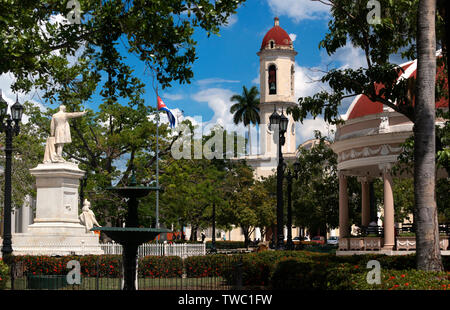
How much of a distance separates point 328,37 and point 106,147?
28763 millimetres

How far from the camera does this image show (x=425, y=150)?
12.9 meters

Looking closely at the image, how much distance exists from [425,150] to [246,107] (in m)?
88.7

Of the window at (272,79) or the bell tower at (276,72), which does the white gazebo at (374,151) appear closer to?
the bell tower at (276,72)

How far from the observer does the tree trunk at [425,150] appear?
12727 millimetres

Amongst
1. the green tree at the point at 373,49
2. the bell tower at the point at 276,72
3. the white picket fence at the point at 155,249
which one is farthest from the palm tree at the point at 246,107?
the green tree at the point at 373,49

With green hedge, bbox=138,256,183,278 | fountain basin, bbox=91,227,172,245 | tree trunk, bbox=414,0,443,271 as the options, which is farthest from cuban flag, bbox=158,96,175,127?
tree trunk, bbox=414,0,443,271

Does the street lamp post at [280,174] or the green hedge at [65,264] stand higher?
the street lamp post at [280,174]

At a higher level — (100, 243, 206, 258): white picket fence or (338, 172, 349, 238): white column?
(338, 172, 349, 238): white column

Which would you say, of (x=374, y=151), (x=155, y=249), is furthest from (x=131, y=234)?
(x=374, y=151)

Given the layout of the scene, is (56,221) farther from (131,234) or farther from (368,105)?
(368,105)

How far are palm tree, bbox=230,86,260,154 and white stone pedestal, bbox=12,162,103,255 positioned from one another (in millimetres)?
74529

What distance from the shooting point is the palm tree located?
101 m

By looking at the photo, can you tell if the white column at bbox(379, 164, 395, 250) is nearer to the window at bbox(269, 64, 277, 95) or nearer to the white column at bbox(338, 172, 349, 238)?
the white column at bbox(338, 172, 349, 238)

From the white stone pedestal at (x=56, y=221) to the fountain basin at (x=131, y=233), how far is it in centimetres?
1204
